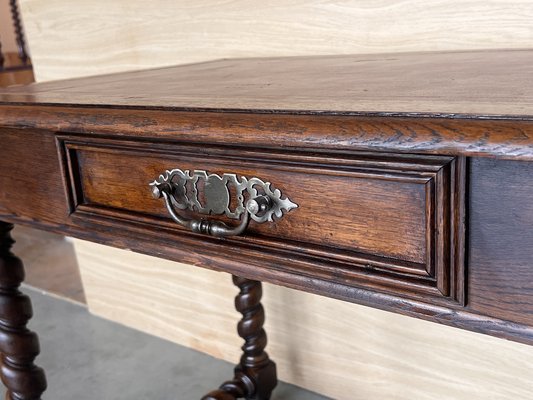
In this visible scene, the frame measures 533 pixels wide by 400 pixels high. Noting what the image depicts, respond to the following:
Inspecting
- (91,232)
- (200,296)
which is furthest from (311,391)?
(91,232)

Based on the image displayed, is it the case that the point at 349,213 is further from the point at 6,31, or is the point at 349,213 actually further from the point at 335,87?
the point at 6,31

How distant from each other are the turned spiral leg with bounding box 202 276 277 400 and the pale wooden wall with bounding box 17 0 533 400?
11 cm

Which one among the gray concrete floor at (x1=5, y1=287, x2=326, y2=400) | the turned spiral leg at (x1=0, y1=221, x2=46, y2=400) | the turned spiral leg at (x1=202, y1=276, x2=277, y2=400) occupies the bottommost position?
the gray concrete floor at (x1=5, y1=287, x2=326, y2=400)

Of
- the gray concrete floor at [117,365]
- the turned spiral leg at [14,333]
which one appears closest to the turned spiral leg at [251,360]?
the gray concrete floor at [117,365]

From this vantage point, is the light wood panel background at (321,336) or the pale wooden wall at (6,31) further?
A: the pale wooden wall at (6,31)

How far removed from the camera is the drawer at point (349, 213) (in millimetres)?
486

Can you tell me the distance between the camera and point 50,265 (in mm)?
2100

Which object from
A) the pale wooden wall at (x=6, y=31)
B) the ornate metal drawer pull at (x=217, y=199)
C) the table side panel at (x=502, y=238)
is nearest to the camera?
the table side panel at (x=502, y=238)

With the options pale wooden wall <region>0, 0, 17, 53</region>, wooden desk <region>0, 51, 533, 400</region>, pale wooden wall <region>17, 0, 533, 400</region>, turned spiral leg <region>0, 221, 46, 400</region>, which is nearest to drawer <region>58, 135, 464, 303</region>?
wooden desk <region>0, 51, 533, 400</region>

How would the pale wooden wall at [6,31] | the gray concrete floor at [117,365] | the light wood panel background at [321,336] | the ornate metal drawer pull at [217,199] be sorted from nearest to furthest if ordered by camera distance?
1. the ornate metal drawer pull at [217,199]
2. the light wood panel background at [321,336]
3. the gray concrete floor at [117,365]
4. the pale wooden wall at [6,31]

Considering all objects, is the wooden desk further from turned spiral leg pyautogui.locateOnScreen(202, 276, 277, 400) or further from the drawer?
turned spiral leg pyautogui.locateOnScreen(202, 276, 277, 400)

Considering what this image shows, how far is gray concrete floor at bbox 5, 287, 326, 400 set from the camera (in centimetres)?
135

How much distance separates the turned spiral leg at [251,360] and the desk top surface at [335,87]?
41 centimetres

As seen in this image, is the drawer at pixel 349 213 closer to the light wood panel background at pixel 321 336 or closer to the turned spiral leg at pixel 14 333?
the turned spiral leg at pixel 14 333
